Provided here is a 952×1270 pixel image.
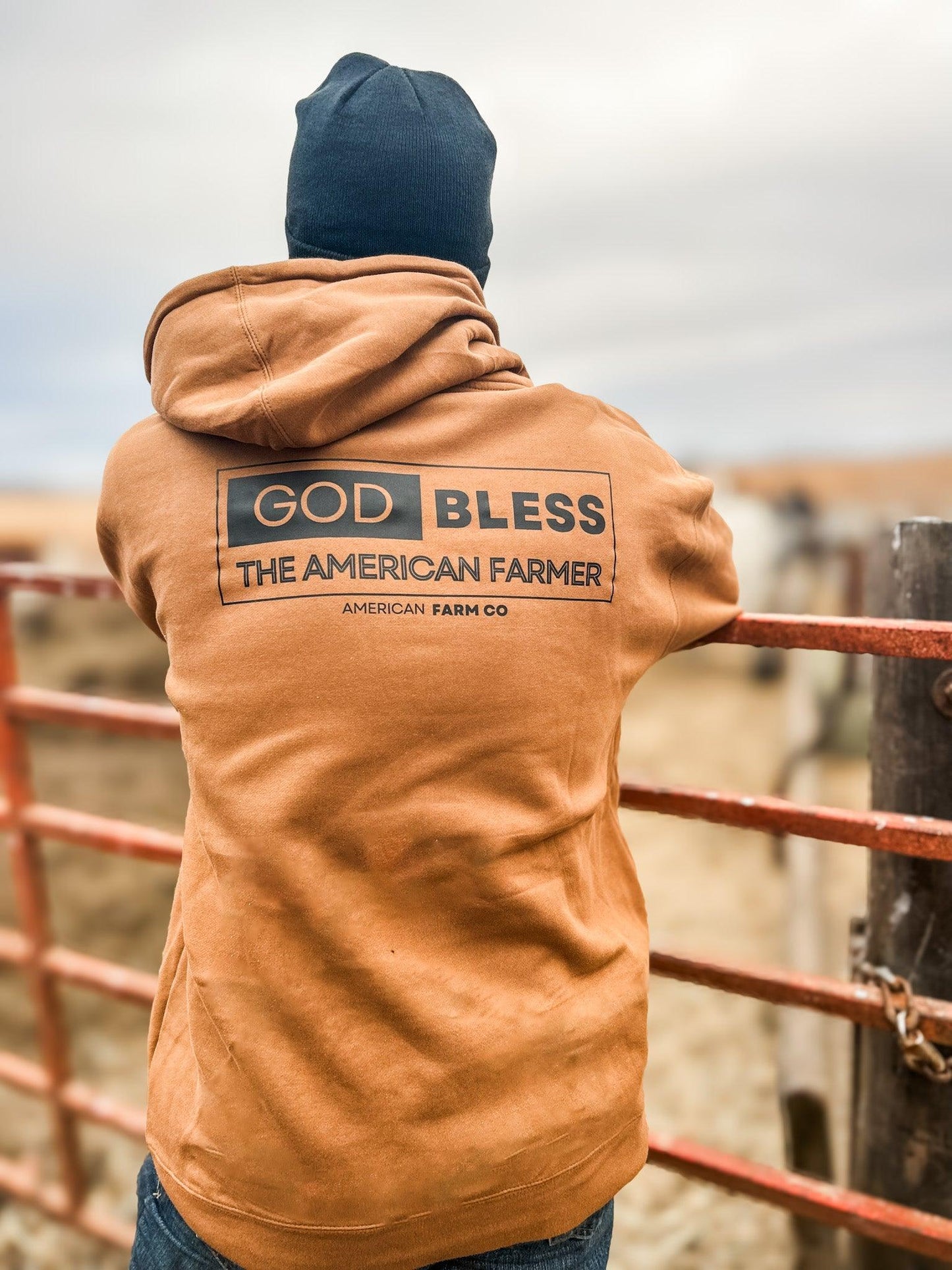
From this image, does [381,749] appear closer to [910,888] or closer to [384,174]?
[384,174]

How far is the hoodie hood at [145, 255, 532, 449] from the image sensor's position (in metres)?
1.05

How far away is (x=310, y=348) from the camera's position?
1098 millimetres

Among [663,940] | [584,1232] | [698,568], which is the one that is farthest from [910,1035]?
[663,940]

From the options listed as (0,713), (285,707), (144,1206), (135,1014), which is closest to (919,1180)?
(144,1206)

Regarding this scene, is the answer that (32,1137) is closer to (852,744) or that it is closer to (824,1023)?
(824,1023)

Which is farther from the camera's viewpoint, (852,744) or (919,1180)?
(852,744)

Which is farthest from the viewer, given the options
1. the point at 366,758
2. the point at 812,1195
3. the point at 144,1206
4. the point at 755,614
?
the point at 812,1195

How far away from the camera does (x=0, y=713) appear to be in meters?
2.06

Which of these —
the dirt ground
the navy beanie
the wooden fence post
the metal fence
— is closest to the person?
the navy beanie

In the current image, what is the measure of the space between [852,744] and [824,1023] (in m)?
5.20

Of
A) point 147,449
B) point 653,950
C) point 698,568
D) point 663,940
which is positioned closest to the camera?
point 147,449

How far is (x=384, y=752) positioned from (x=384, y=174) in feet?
2.24

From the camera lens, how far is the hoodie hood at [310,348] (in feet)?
3.44

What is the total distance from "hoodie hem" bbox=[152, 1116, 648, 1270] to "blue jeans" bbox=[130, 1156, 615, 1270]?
1.2 inches
